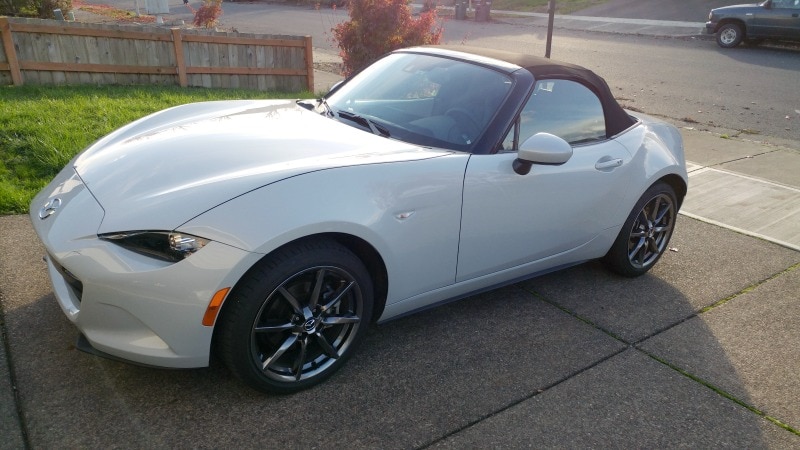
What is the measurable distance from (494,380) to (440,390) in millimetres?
288

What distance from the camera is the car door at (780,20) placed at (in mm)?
15227

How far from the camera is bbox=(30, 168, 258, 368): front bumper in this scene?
7.79 feet

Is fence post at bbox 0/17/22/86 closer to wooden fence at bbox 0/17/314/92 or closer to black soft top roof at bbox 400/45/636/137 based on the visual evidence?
wooden fence at bbox 0/17/314/92

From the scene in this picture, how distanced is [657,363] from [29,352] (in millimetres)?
3135

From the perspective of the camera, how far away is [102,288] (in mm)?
2404

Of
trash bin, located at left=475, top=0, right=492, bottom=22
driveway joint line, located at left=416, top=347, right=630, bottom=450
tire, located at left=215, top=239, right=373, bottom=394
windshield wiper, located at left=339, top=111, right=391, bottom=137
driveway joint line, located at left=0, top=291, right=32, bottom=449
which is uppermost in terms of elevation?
trash bin, located at left=475, top=0, right=492, bottom=22

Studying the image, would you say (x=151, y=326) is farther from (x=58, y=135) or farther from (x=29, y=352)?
(x=58, y=135)

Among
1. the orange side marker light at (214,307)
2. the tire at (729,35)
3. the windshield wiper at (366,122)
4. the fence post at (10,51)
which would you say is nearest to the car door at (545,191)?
the windshield wiper at (366,122)

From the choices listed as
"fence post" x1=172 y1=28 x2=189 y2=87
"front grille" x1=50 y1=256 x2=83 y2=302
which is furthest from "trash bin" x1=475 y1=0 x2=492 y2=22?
"front grille" x1=50 y1=256 x2=83 y2=302

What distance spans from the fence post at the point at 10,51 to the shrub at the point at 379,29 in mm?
4321

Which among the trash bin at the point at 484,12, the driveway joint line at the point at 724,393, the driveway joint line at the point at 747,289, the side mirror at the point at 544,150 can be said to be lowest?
the driveway joint line at the point at 724,393

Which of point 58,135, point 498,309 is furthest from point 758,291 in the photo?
point 58,135

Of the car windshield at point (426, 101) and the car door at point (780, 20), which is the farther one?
the car door at point (780, 20)

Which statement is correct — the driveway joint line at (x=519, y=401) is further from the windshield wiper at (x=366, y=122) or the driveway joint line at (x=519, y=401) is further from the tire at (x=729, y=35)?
the tire at (x=729, y=35)
